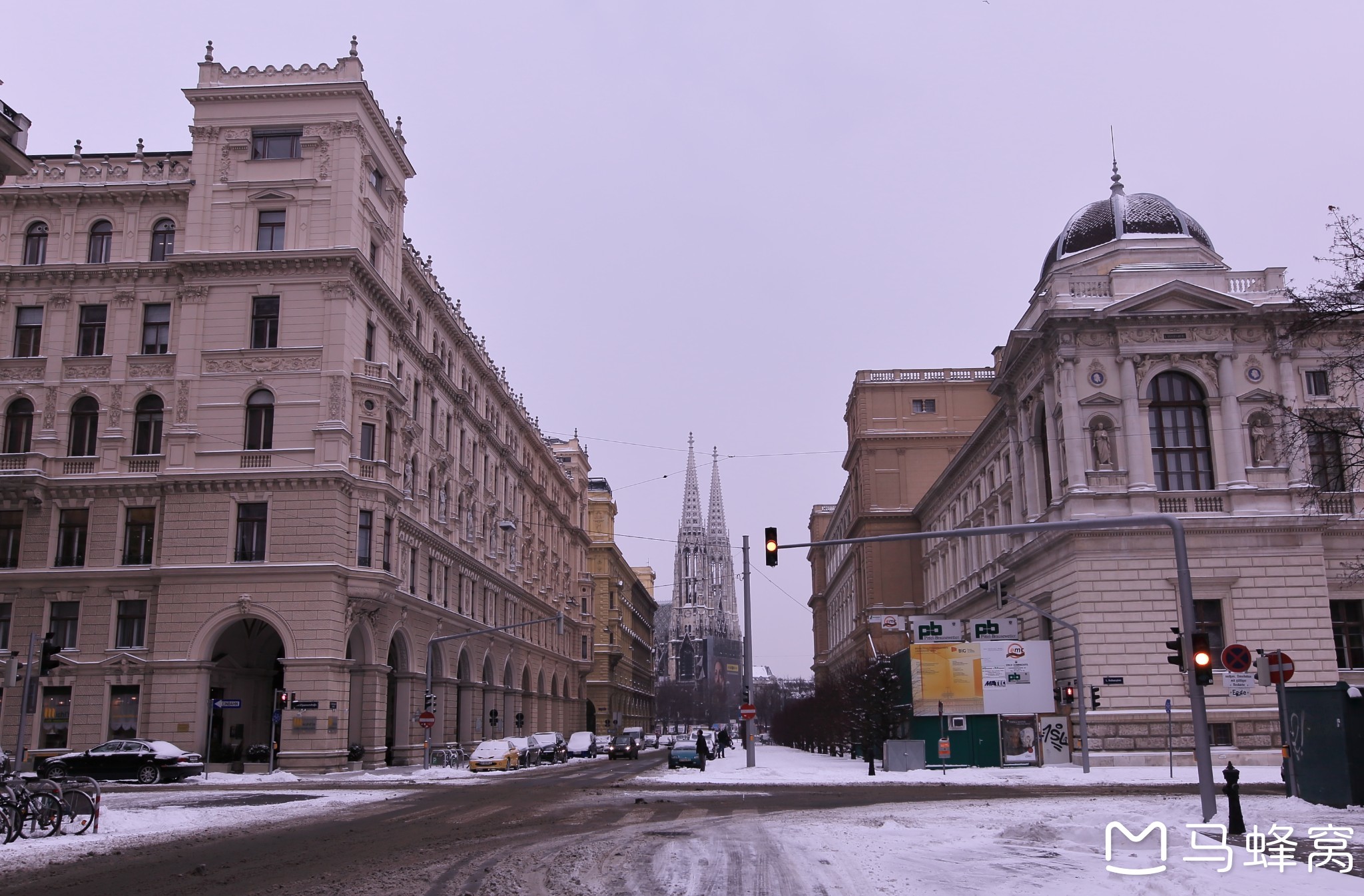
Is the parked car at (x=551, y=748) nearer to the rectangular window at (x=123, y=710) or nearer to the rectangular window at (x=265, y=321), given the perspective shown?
the rectangular window at (x=123, y=710)

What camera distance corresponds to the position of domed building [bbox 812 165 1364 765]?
42375 millimetres

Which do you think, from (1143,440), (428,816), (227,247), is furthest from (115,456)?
(1143,440)

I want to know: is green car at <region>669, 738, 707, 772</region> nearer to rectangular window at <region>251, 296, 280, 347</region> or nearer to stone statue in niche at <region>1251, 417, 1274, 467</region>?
rectangular window at <region>251, 296, 280, 347</region>

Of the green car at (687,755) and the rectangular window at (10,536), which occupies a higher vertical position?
the rectangular window at (10,536)

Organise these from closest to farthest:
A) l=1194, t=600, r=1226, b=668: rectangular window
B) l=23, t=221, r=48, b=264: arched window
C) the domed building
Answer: the domed building → l=1194, t=600, r=1226, b=668: rectangular window → l=23, t=221, r=48, b=264: arched window

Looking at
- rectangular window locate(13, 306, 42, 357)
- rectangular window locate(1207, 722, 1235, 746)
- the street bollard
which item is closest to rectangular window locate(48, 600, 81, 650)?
rectangular window locate(13, 306, 42, 357)

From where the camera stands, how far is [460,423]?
212ft

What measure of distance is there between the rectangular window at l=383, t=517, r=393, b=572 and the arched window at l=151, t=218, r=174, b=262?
1453 cm

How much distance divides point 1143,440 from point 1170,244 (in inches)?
386

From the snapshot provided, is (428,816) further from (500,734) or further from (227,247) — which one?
(500,734)

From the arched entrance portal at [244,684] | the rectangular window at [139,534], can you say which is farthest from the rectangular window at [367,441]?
the rectangular window at [139,534]

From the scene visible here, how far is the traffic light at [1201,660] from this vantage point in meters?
19.2

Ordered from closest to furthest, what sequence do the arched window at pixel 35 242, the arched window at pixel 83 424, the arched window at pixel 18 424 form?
the arched window at pixel 83 424 < the arched window at pixel 18 424 < the arched window at pixel 35 242

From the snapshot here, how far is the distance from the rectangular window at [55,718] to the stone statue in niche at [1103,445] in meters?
40.6
